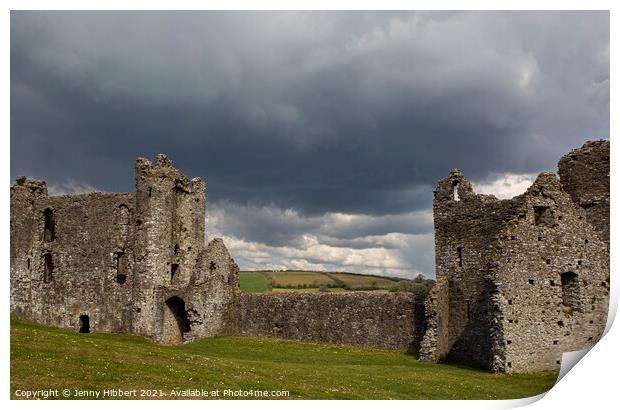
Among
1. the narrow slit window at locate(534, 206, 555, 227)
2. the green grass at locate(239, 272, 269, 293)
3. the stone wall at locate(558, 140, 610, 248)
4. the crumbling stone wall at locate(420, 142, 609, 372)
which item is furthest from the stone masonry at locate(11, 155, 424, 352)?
the green grass at locate(239, 272, 269, 293)

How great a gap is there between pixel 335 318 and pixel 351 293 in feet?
5.73

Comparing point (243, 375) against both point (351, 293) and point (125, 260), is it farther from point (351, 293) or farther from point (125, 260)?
point (125, 260)

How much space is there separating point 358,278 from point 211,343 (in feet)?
206

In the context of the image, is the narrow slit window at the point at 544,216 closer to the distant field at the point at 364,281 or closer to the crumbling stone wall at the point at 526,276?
the crumbling stone wall at the point at 526,276

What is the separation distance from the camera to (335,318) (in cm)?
3553

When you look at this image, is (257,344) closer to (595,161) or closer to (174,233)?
(174,233)

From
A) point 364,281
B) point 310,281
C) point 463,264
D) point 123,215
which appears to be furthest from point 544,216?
point 364,281

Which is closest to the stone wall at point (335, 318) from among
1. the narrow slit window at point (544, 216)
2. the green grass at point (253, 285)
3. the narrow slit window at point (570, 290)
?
the narrow slit window at point (570, 290)

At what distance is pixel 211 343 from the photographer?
122 feet

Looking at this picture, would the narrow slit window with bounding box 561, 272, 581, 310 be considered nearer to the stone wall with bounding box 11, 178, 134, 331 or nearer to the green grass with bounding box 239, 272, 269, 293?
the stone wall with bounding box 11, 178, 134, 331

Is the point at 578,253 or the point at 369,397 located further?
the point at 578,253
